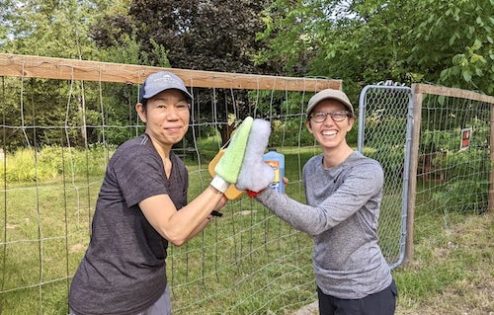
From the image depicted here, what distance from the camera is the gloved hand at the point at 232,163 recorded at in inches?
59.3

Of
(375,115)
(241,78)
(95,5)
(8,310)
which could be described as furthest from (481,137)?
(95,5)

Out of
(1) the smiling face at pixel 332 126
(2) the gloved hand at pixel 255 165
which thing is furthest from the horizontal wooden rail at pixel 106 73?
(2) the gloved hand at pixel 255 165

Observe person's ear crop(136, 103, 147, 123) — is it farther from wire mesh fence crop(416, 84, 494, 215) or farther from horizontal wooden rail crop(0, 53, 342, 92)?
wire mesh fence crop(416, 84, 494, 215)

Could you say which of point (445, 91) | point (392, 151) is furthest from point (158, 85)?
point (445, 91)

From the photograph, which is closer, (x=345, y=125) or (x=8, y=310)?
(x=345, y=125)

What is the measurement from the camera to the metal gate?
14.3 ft

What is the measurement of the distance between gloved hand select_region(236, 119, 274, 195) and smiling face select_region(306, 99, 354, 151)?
0.54 meters

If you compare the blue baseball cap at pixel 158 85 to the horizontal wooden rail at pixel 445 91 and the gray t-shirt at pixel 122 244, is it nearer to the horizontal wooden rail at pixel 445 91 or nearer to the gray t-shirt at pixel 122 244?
the gray t-shirt at pixel 122 244

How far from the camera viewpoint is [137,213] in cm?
168

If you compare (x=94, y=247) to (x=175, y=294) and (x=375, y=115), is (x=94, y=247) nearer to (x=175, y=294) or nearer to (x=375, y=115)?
(x=175, y=294)

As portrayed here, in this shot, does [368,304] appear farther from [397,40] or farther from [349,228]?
[397,40]

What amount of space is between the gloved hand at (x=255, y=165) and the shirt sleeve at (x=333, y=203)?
111 millimetres

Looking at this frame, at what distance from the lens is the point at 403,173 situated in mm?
4480

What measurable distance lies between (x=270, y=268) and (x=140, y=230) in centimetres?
301
